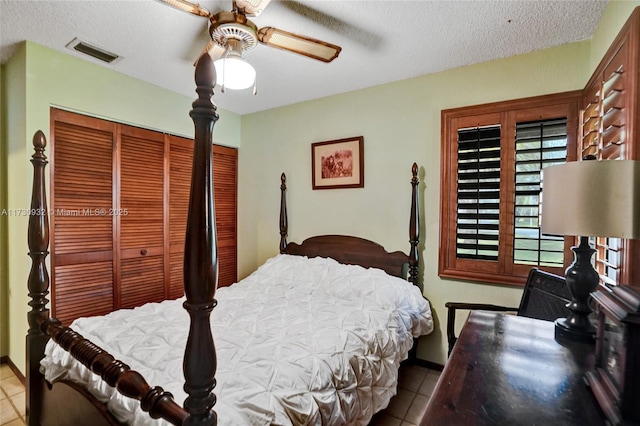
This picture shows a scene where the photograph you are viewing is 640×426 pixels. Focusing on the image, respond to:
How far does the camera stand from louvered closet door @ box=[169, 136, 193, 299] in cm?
319

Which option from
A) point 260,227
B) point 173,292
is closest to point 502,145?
point 260,227

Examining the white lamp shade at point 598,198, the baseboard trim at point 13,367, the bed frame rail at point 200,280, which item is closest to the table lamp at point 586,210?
the white lamp shade at point 598,198

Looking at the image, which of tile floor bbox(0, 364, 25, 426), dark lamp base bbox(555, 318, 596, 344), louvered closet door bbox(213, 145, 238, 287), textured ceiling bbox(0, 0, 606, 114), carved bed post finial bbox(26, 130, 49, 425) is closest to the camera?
dark lamp base bbox(555, 318, 596, 344)

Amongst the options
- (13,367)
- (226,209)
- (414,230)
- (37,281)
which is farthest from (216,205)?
(414,230)

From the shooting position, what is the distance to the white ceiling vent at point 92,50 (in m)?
2.26

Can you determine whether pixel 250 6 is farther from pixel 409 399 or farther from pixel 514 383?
pixel 409 399

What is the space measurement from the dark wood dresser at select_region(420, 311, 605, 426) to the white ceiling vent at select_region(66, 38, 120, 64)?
9.85ft

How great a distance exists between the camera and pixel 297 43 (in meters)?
1.77

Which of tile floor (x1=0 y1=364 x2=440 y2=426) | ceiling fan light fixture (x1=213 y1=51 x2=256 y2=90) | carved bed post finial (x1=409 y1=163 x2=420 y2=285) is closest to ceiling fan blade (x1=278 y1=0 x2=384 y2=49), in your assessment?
ceiling fan light fixture (x1=213 y1=51 x2=256 y2=90)

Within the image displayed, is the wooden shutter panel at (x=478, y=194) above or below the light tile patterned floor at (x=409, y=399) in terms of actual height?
above

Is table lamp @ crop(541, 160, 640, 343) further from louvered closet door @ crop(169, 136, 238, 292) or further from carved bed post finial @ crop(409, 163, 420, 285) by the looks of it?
louvered closet door @ crop(169, 136, 238, 292)

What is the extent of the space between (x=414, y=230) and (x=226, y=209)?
2.27m

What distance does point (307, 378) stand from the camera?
4.34ft

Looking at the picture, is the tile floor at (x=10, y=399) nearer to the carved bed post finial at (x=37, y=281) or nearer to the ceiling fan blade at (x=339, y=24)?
the carved bed post finial at (x=37, y=281)
